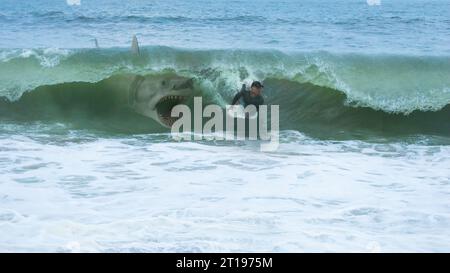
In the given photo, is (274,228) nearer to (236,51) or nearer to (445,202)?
(445,202)

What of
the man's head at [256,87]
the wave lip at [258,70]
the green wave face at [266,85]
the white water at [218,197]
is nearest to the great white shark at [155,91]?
the green wave face at [266,85]

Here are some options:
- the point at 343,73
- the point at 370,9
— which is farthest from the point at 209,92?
the point at 370,9

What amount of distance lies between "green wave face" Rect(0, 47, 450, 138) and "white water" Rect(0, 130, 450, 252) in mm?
2192

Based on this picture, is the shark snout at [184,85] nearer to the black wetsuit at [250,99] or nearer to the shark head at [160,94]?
the shark head at [160,94]

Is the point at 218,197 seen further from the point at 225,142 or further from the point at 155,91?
the point at 155,91

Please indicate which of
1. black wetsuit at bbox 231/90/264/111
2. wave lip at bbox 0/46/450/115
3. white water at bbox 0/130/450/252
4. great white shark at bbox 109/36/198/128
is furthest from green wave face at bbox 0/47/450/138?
white water at bbox 0/130/450/252

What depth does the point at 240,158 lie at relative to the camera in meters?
9.88

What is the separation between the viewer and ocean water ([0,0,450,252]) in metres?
6.88

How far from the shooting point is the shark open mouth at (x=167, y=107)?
12.4m

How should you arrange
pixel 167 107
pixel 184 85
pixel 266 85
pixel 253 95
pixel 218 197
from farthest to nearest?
pixel 266 85 → pixel 184 85 → pixel 167 107 → pixel 253 95 → pixel 218 197

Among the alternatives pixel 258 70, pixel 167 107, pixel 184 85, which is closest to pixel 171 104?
pixel 167 107

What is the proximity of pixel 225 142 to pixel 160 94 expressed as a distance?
117 inches

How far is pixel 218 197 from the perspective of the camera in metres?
7.93

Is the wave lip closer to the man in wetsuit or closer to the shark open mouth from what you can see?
the shark open mouth
